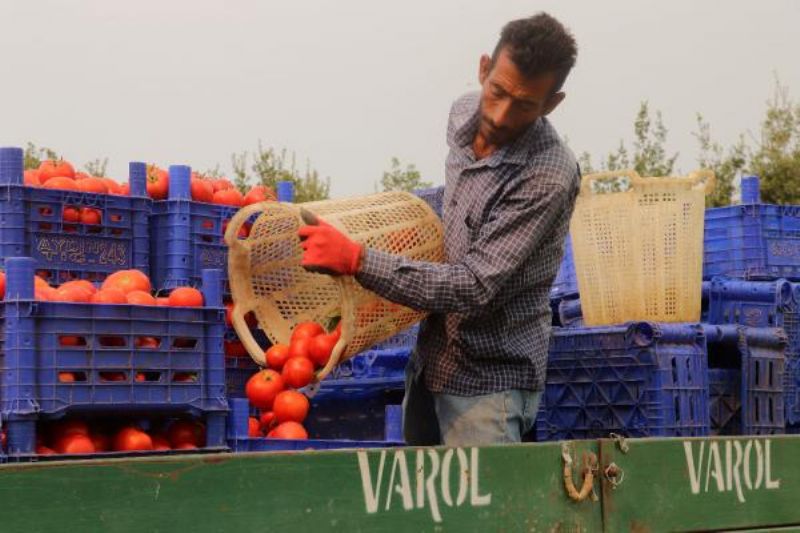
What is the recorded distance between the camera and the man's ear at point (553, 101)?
3.92 m

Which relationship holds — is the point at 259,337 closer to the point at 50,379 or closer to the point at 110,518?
the point at 50,379

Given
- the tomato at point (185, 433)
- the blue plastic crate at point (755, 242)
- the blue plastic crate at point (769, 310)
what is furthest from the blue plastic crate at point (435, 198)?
the blue plastic crate at point (755, 242)

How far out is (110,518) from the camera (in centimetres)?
212

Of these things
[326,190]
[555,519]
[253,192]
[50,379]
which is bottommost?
A: [555,519]

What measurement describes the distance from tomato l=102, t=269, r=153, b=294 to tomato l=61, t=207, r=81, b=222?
0.44 meters

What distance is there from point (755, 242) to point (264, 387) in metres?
2.86

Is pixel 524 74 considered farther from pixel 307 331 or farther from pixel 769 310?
pixel 769 310

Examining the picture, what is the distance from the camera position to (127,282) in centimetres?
520

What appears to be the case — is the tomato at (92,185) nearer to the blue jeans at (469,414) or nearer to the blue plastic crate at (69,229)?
the blue plastic crate at (69,229)

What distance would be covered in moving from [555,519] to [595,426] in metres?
2.82

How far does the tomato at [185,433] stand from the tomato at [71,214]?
3.21 ft

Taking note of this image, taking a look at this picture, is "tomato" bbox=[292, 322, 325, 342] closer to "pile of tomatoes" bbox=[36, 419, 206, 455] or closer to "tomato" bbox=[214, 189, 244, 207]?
"pile of tomatoes" bbox=[36, 419, 206, 455]

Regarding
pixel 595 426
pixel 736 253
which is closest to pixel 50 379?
pixel 595 426

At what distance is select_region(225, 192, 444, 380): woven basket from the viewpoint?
4.44m
